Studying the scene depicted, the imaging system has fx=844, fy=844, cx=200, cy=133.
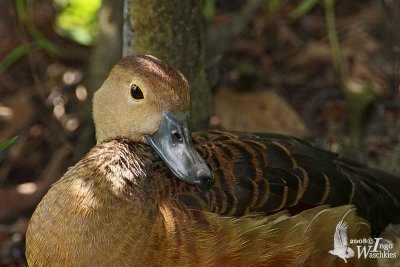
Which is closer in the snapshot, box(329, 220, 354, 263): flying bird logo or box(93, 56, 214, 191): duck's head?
box(93, 56, 214, 191): duck's head

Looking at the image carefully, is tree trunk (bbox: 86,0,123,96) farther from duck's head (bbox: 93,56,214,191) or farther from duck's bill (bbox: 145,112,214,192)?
duck's bill (bbox: 145,112,214,192)

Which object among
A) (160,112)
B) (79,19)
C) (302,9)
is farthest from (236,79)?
(160,112)

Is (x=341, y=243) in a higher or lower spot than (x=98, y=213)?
lower

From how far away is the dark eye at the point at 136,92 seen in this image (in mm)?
3791

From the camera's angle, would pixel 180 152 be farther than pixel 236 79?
No

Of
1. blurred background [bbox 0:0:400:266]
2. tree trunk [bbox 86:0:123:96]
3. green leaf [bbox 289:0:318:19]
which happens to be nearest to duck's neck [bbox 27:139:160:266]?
blurred background [bbox 0:0:400:266]

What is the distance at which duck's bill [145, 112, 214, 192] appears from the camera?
11.9 feet

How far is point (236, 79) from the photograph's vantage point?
605 cm

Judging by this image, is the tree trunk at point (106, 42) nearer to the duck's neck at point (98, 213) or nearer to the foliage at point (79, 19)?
the foliage at point (79, 19)

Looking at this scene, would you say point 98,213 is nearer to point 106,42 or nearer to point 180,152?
point 180,152

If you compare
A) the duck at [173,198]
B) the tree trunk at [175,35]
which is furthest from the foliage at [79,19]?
the duck at [173,198]

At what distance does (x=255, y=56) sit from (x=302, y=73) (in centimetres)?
41

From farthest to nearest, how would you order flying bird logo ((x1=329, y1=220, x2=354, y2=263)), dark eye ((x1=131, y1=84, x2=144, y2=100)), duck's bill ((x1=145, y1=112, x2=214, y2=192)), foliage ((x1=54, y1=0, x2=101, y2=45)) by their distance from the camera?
foliage ((x1=54, y1=0, x2=101, y2=45)), flying bird logo ((x1=329, y1=220, x2=354, y2=263)), dark eye ((x1=131, y1=84, x2=144, y2=100)), duck's bill ((x1=145, y1=112, x2=214, y2=192))

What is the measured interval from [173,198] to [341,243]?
865 mm
